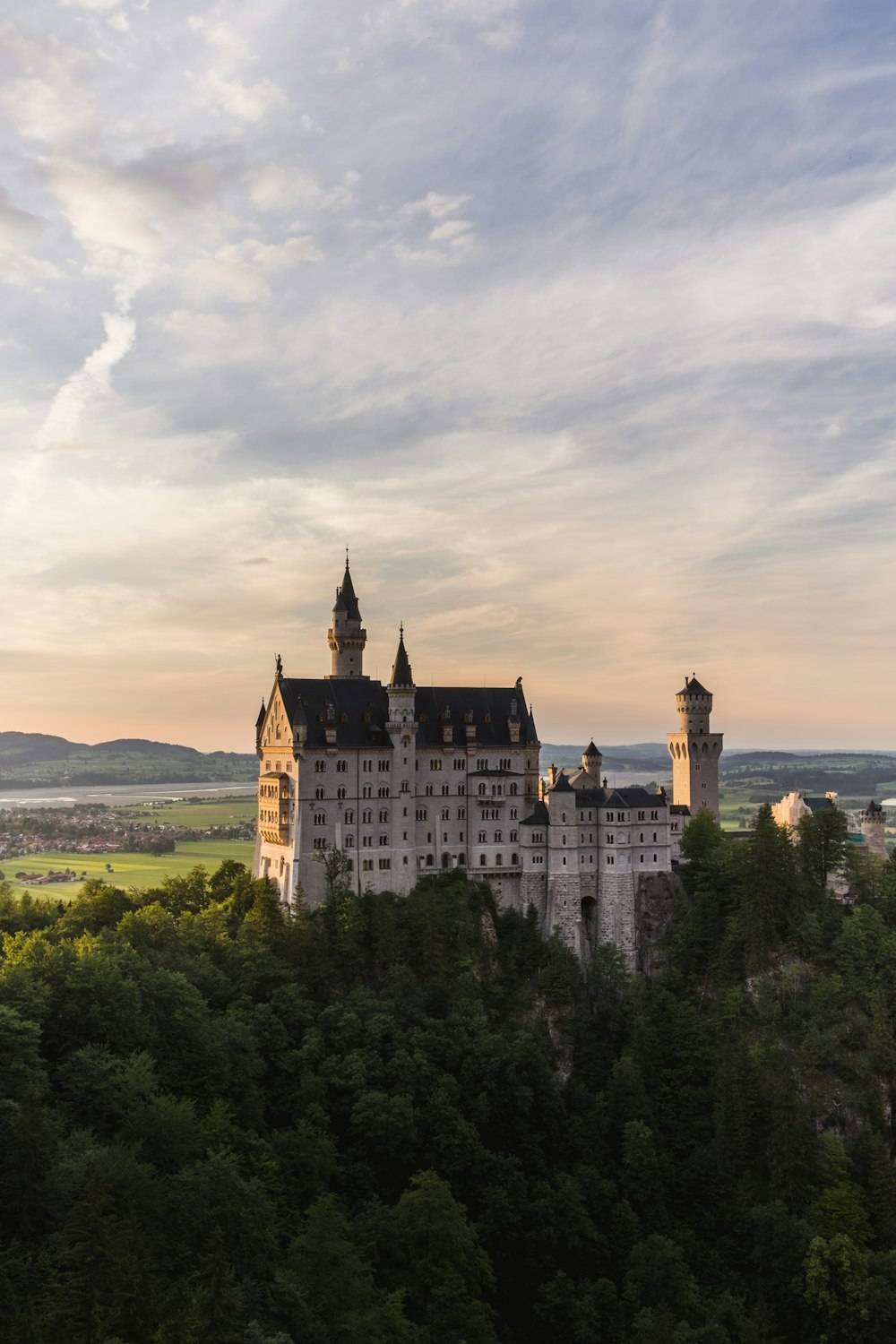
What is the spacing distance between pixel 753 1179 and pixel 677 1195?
5.84 meters

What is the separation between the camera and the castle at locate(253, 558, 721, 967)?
9538 centimetres

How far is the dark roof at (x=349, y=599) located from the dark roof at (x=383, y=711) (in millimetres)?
8308

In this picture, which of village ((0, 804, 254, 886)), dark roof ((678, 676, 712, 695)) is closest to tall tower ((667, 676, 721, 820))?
dark roof ((678, 676, 712, 695))

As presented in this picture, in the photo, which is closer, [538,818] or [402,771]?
[402,771]

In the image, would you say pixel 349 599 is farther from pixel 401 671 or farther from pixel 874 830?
pixel 874 830

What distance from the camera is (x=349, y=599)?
10781cm

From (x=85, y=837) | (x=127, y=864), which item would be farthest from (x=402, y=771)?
(x=85, y=837)

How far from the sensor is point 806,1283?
235ft

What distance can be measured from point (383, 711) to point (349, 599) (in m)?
13.7

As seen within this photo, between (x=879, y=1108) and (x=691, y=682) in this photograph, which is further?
(x=691, y=682)

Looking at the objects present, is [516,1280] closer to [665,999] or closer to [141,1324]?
[665,999]

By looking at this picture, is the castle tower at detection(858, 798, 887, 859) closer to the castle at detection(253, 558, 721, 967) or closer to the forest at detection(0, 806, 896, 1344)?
the forest at detection(0, 806, 896, 1344)

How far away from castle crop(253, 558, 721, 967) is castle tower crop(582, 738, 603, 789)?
18.8 feet

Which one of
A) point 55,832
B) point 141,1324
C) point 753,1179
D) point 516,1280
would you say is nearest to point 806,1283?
point 753,1179
